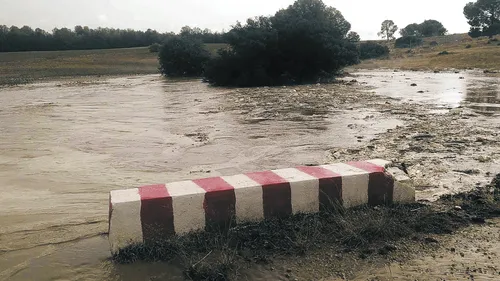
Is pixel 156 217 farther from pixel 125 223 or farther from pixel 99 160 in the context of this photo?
pixel 99 160

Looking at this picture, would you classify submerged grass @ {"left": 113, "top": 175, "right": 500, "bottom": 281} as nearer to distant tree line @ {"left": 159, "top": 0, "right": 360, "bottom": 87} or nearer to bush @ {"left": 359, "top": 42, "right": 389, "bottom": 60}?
distant tree line @ {"left": 159, "top": 0, "right": 360, "bottom": 87}

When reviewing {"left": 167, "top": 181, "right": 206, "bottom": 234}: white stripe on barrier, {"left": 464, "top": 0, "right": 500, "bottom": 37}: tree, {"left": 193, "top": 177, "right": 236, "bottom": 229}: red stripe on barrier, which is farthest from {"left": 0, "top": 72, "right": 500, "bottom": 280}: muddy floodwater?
{"left": 464, "top": 0, "right": 500, "bottom": 37}: tree

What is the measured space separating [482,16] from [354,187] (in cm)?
8951

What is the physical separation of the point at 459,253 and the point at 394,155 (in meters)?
3.60

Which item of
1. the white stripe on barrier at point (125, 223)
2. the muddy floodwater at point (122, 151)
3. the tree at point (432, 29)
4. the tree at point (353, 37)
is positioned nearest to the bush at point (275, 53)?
the tree at point (353, 37)

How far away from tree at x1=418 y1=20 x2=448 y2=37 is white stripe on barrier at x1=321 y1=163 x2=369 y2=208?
366ft

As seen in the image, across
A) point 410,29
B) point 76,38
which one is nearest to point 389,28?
point 410,29

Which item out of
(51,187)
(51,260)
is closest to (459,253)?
(51,260)

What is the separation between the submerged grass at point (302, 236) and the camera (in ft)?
11.6

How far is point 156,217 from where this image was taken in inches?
149

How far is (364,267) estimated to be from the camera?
3.42 m

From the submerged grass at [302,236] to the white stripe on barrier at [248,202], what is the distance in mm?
84

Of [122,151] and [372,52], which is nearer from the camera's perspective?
[122,151]

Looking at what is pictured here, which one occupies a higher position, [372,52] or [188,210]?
[372,52]
